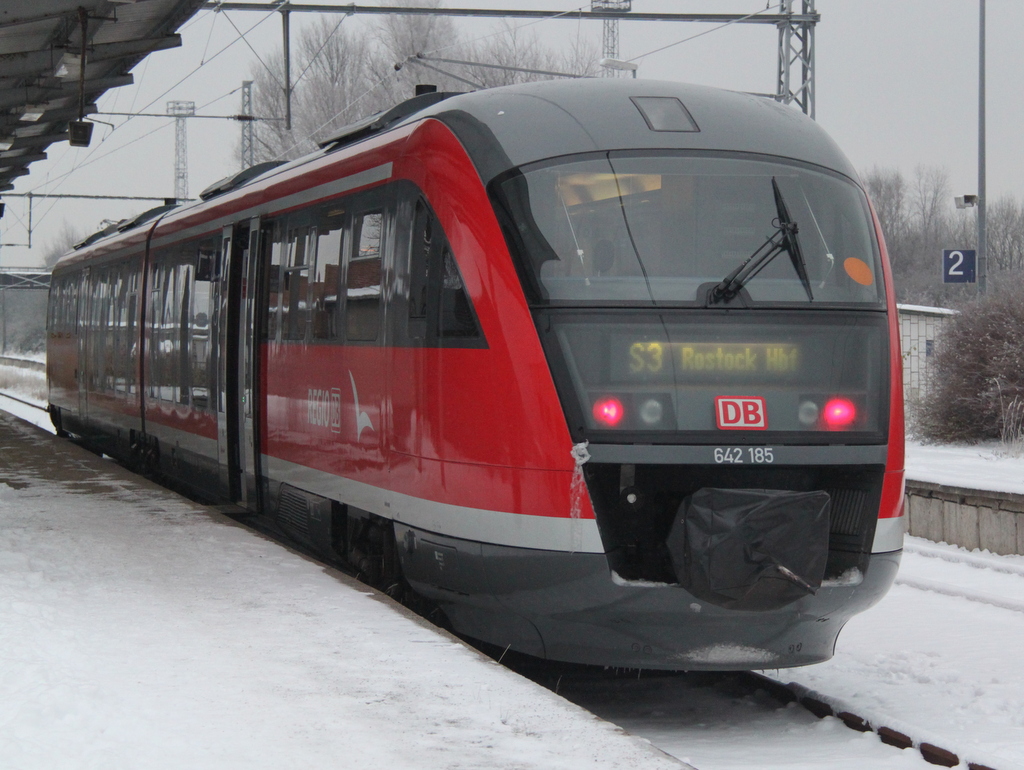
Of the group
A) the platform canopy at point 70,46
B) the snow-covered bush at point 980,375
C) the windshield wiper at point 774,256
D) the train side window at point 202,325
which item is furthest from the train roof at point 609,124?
the snow-covered bush at point 980,375

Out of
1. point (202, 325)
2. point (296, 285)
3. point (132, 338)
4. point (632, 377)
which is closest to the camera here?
point (632, 377)

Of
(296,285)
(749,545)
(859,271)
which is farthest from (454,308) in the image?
(296,285)

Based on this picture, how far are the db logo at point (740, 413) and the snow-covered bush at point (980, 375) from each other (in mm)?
11407

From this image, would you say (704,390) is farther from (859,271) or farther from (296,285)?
(296,285)

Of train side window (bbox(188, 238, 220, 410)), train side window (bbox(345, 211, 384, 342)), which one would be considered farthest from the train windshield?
train side window (bbox(188, 238, 220, 410))

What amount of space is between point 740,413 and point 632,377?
0.55m

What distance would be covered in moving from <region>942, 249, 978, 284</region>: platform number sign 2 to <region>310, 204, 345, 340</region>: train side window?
1327 centimetres

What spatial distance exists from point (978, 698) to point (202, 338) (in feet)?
26.3

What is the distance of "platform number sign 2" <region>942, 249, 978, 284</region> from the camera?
19984 mm

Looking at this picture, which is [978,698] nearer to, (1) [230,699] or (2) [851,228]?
(2) [851,228]

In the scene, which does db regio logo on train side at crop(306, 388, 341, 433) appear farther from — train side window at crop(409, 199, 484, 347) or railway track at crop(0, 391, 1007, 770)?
railway track at crop(0, 391, 1007, 770)

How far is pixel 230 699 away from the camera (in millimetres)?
5145

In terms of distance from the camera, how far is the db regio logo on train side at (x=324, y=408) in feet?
28.5

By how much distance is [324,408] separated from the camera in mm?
8961
